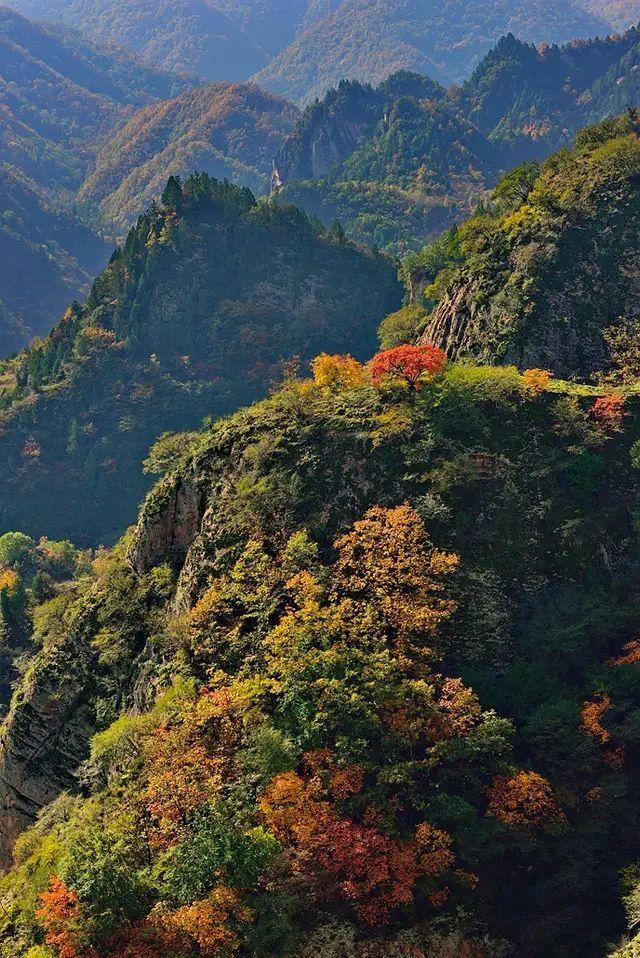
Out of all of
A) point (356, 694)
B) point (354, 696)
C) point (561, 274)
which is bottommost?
point (354, 696)

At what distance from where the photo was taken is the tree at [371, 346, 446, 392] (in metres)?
53.8

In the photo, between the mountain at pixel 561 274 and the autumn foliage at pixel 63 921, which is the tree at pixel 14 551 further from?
the autumn foliage at pixel 63 921

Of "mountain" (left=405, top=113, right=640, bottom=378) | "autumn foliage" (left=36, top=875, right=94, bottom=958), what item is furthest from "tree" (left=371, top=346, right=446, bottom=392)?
"autumn foliage" (left=36, top=875, right=94, bottom=958)

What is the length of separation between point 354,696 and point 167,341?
6374 inches

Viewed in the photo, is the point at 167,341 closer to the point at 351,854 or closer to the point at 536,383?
the point at 536,383

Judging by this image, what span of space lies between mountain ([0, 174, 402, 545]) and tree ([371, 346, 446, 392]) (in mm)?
121934

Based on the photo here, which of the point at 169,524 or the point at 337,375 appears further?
the point at 337,375

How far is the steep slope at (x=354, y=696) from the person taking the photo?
111ft

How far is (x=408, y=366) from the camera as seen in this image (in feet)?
176

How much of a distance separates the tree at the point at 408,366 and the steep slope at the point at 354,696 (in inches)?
31.5

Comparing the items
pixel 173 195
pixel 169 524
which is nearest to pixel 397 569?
pixel 169 524

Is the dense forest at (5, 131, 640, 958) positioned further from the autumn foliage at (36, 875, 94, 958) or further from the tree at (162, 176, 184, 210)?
the tree at (162, 176, 184, 210)

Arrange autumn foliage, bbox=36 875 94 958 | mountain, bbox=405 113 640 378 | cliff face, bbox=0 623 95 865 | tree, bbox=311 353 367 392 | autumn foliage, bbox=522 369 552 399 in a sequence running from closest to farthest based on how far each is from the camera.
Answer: autumn foliage, bbox=36 875 94 958, cliff face, bbox=0 623 95 865, autumn foliage, bbox=522 369 552 399, tree, bbox=311 353 367 392, mountain, bbox=405 113 640 378

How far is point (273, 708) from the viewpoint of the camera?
40000 millimetres
